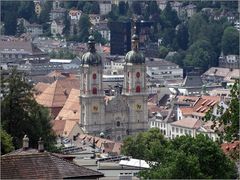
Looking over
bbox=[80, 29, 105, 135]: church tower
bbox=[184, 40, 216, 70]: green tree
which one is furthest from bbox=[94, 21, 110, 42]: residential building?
bbox=[80, 29, 105, 135]: church tower

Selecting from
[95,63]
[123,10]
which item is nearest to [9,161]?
[95,63]

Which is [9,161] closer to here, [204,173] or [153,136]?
[204,173]

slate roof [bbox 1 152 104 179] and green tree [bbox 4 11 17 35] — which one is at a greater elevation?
slate roof [bbox 1 152 104 179]

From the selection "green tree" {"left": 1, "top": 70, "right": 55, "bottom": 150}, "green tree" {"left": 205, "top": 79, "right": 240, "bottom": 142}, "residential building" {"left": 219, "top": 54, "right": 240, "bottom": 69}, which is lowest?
"residential building" {"left": 219, "top": 54, "right": 240, "bottom": 69}

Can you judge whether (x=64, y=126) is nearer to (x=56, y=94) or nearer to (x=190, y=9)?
(x=56, y=94)

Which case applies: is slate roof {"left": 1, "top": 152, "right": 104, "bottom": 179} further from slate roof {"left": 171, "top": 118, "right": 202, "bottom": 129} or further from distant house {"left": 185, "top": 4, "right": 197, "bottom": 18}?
distant house {"left": 185, "top": 4, "right": 197, "bottom": 18}

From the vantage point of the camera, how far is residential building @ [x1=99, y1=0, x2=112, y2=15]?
102062 mm

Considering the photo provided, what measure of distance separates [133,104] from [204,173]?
29.9 m

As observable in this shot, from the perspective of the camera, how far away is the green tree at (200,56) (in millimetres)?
81062

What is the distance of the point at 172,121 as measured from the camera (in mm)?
51312

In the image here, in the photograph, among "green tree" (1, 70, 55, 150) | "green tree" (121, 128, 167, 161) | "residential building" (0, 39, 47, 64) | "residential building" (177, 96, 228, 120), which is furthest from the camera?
"residential building" (0, 39, 47, 64)

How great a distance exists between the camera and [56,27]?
9925 centimetres

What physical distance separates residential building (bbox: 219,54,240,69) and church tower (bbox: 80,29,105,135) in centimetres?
3413

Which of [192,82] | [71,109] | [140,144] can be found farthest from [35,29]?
[140,144]
